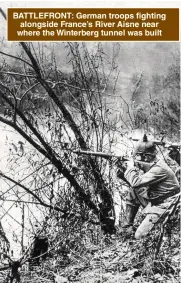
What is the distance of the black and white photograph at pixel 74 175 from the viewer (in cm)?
423

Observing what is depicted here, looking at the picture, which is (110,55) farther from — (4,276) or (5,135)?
(4,276)

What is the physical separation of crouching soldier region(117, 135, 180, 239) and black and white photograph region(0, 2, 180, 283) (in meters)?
0.01

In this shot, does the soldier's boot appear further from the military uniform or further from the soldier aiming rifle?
the military uniform

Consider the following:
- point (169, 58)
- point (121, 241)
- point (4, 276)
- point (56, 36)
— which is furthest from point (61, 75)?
point (169, 58)

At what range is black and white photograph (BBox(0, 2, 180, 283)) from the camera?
13.9 ft

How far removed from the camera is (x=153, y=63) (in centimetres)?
1364

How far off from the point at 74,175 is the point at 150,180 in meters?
1.12
